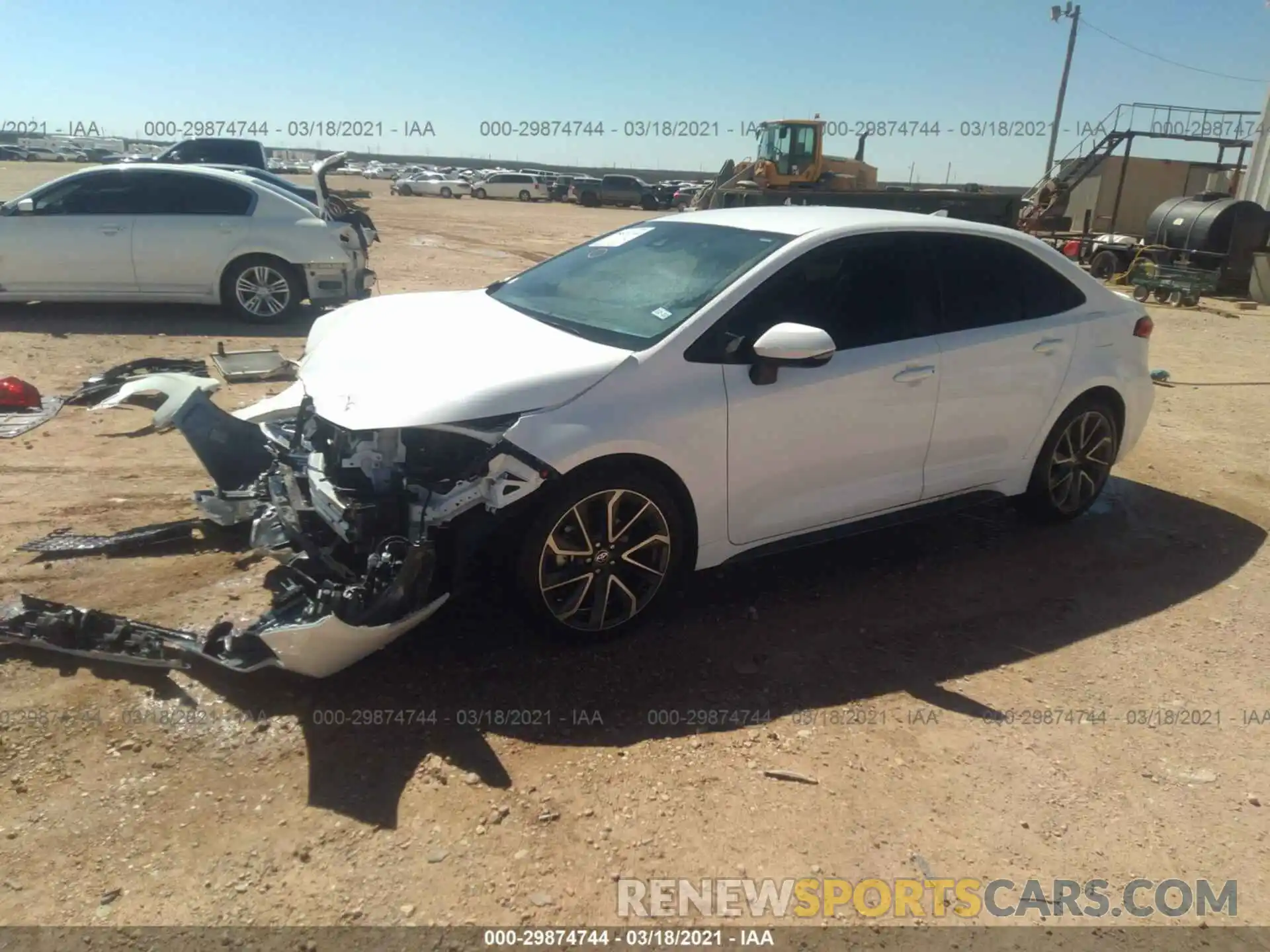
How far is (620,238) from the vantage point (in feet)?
15.4

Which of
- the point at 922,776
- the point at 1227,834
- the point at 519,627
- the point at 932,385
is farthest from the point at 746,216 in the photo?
the point at 1227,834

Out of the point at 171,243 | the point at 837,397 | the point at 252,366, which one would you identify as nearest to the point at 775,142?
the point at 171,243

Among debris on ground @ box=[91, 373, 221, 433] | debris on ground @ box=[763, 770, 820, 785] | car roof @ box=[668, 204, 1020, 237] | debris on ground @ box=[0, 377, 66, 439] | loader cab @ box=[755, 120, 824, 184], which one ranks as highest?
loader cab @ box=[755, 120, 824, 184]

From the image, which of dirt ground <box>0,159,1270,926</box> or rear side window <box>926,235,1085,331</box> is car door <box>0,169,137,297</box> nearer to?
dirt ground <box>0,159,1270,926</box>

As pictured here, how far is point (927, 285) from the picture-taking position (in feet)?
14.1

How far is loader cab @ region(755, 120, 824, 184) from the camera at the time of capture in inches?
892

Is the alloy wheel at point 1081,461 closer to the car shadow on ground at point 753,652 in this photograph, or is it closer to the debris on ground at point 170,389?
the car shadow on ground at point 753,652

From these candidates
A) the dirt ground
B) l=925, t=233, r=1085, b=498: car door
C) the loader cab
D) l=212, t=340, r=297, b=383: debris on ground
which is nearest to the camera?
the dirt ground

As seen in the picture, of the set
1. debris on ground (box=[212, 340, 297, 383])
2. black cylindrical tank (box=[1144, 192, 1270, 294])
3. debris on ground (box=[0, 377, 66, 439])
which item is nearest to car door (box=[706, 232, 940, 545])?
debris on ground (box=[212, 340, 297, 383])

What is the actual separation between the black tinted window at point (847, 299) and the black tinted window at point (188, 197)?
769 cm

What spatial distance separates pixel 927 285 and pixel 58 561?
13.8ft

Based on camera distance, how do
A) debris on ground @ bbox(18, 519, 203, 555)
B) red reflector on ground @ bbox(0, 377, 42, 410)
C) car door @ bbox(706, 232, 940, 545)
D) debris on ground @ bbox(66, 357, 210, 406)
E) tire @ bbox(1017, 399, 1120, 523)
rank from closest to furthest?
1. car door @ bbox(706, 232, 940, 545)
2. debris on ground @ bbox(18, 519, 203, 555)
3. tire @ bbox(1017, 399, 1120, 523)
4. red reflector on ground @ bbox(0, 377, 42, 410)
5. debris on ground @ bbox(66, 357, 210, 406)

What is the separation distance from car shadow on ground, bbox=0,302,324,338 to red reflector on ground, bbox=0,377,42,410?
291 centimetres

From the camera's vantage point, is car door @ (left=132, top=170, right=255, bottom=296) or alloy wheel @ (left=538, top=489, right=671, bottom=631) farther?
car door @ (left=132, top=170, right=255, bottom=296)
